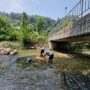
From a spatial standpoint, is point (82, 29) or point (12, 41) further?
point (12, 41)

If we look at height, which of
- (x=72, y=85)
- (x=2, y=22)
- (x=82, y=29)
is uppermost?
(x=2, y=22)

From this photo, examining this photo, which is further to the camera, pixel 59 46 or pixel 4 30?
pixel 4 30

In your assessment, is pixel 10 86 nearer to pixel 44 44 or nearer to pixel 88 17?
pixel 88 17

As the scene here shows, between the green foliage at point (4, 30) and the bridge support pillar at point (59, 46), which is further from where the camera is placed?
the green foliage at point (4, 30)

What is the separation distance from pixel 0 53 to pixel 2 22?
29318mm

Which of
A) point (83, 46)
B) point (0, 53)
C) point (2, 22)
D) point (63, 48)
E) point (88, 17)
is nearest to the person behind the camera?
point (88, 17)

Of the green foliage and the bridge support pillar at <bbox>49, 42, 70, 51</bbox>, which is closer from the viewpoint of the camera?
the bridge support pillar at <bbox>49, 42, 70, 51</bbox>

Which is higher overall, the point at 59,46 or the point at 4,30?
the point at 4,30

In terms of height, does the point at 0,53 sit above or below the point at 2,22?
below

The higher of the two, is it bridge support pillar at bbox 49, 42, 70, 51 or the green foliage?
the green foliage

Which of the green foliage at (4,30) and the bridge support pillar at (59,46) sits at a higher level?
the green foliage at (4,30)

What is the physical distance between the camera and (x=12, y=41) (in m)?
46.5

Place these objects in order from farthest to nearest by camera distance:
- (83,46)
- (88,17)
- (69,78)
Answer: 1. (83,46)
2. (88,17)
3. (69,78)

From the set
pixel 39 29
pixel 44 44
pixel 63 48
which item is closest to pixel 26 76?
pixel 63 48
